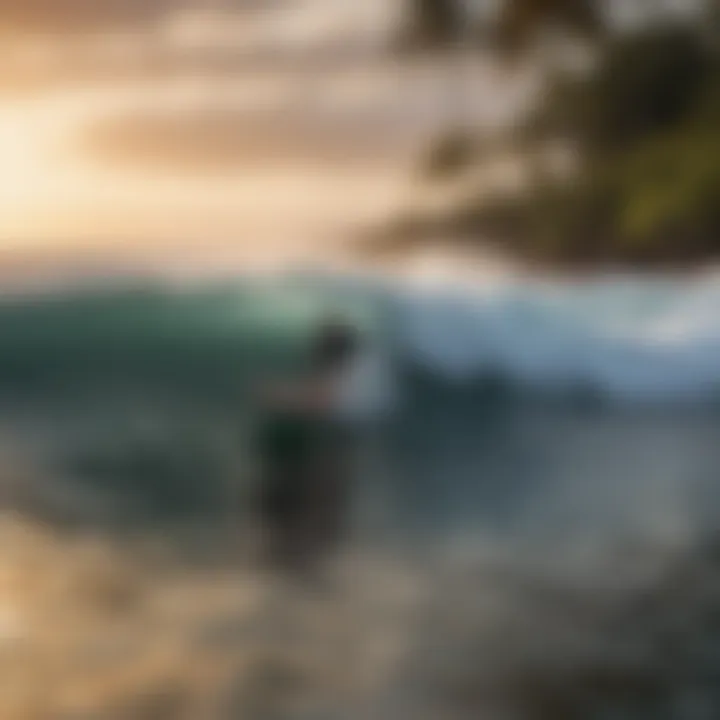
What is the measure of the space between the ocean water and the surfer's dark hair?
0.01m

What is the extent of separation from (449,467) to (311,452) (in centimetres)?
11

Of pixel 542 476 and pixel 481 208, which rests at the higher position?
pixel 481 208

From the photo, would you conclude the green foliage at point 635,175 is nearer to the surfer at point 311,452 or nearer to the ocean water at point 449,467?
the ocean water at point 449,467

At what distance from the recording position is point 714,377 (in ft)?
2.80

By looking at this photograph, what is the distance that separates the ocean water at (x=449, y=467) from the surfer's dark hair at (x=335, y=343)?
0.04 feet

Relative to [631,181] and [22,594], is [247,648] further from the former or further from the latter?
[631,181]

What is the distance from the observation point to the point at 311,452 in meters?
0.83

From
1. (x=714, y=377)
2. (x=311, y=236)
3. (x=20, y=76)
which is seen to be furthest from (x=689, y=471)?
(x=20, y=76)

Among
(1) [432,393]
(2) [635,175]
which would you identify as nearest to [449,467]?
(1) [432,393]

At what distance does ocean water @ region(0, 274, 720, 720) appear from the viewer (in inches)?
31.1

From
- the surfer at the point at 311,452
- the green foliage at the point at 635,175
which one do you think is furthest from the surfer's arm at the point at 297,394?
the green foliage at the point at 635,175

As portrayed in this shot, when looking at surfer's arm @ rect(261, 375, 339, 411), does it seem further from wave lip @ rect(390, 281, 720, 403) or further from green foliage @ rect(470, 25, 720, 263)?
green foliage @ rect(470, 25, 720, 263)

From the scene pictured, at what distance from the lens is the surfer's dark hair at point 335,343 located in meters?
0.84

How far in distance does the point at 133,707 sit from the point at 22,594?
0.12 m
